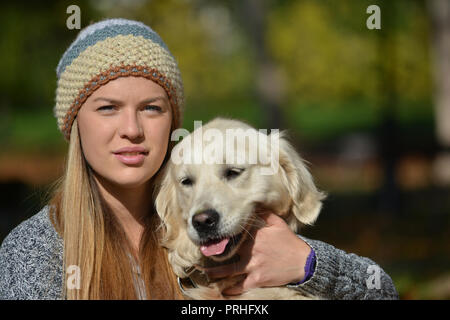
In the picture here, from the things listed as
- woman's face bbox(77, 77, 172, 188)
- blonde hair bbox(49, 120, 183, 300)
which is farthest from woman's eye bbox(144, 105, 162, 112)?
blonde hair bbox(49, 120, 183, 300)

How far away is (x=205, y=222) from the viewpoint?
2.74 m

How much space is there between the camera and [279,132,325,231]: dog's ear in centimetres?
305

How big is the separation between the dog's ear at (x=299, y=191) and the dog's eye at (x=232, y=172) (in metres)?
0.26

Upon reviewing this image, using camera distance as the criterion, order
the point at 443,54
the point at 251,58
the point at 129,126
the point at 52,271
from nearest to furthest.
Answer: the point at 52,271 < the point at 129,126 < the point at 443,54 < the point at 251,58

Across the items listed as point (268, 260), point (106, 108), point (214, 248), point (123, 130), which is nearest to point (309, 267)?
point (268, 260)

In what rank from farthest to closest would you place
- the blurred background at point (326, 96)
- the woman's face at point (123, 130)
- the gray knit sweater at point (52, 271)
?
the blurred background at point (326, 96) < the woman's face at point (123, 130) < the gray knit sweater at point (52, 271)

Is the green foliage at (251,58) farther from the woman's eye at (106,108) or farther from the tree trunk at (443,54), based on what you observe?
the woman's eye at (106,108)

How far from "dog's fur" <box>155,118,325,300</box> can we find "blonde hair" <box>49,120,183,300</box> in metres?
0.11

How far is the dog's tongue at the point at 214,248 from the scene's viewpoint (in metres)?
2.76

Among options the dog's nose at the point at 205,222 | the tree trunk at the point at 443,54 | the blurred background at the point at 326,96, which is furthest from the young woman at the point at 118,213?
the tree trunk at the point at 443,54

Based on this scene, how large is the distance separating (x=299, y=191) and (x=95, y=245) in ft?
3.72

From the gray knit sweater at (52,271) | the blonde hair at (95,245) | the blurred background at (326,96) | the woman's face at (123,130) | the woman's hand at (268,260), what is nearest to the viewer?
the gray knit sweater at (52,271)

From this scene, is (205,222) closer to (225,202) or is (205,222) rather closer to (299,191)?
(225,202)
